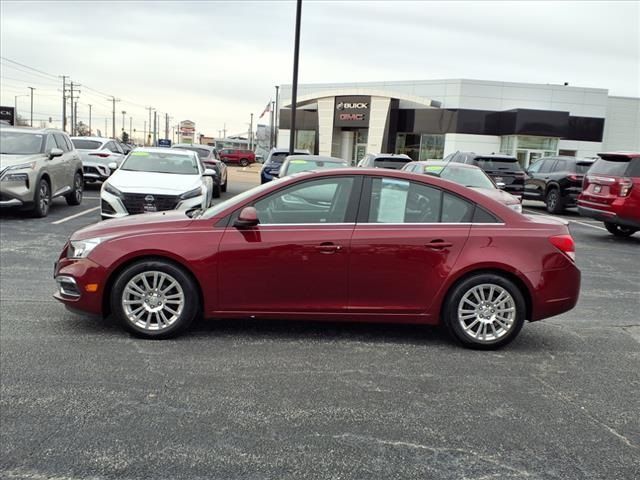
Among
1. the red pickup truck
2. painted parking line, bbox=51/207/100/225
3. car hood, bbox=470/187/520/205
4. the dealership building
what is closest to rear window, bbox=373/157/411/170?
car hood, bbox=470/187/520/205

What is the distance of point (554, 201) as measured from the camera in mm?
16875

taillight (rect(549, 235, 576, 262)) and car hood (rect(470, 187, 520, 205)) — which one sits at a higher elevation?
car hood (rect(470, 187, 520, 205))

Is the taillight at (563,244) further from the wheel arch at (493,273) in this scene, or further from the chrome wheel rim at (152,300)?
the chrome wheel rim at (152,300)

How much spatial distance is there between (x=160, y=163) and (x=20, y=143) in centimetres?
287

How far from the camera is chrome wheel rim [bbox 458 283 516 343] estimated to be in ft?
16.3

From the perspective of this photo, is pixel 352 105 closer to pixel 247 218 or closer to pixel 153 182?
pixel 153 182

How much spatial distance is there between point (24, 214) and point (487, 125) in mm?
31560

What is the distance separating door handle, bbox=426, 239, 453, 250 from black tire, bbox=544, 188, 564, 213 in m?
13.1

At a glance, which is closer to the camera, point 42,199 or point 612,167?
point 612,167

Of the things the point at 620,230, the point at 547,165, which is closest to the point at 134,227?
the point at 620,230

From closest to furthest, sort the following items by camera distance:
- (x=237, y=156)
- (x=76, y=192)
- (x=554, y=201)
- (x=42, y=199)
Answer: (x=42, y=199) < (x=76, y=192) < (x=554, y=201) < (x=237, y=156)

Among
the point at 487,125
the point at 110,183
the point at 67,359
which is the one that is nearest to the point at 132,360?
the point at 67,359

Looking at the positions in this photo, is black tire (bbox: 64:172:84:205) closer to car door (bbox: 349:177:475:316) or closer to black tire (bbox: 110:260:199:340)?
black tire (bbox: 110:260:199:340)

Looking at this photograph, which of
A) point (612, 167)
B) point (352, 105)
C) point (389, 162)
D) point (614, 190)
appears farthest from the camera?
point (352, 105)
